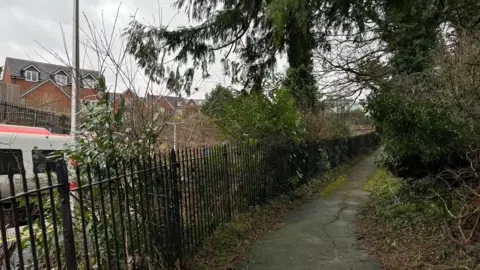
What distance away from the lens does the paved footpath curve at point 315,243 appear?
203 inches

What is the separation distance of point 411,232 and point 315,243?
1.60m

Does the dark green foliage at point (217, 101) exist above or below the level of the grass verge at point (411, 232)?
above

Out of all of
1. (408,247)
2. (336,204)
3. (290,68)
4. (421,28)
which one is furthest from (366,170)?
(408,247)

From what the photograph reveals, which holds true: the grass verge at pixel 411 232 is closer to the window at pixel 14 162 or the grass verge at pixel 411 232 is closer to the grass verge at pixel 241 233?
the grass verge at pixel 241 233

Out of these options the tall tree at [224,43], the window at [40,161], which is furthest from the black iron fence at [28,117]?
the window at [40,161]

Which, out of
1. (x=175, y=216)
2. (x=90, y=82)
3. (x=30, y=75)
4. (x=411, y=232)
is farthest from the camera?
(x=30, y=75)

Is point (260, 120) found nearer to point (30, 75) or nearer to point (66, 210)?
point (66, 210)

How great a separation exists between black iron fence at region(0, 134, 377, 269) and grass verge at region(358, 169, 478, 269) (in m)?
2.57

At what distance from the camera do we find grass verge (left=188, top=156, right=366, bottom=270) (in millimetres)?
5174

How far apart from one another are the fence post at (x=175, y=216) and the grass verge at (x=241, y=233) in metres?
0.37

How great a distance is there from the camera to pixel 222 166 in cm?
641

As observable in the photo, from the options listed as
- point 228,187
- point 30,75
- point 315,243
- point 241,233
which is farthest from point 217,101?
point 30,75

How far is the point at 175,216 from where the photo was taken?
4.54 m

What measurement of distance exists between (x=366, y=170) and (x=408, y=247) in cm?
1194
